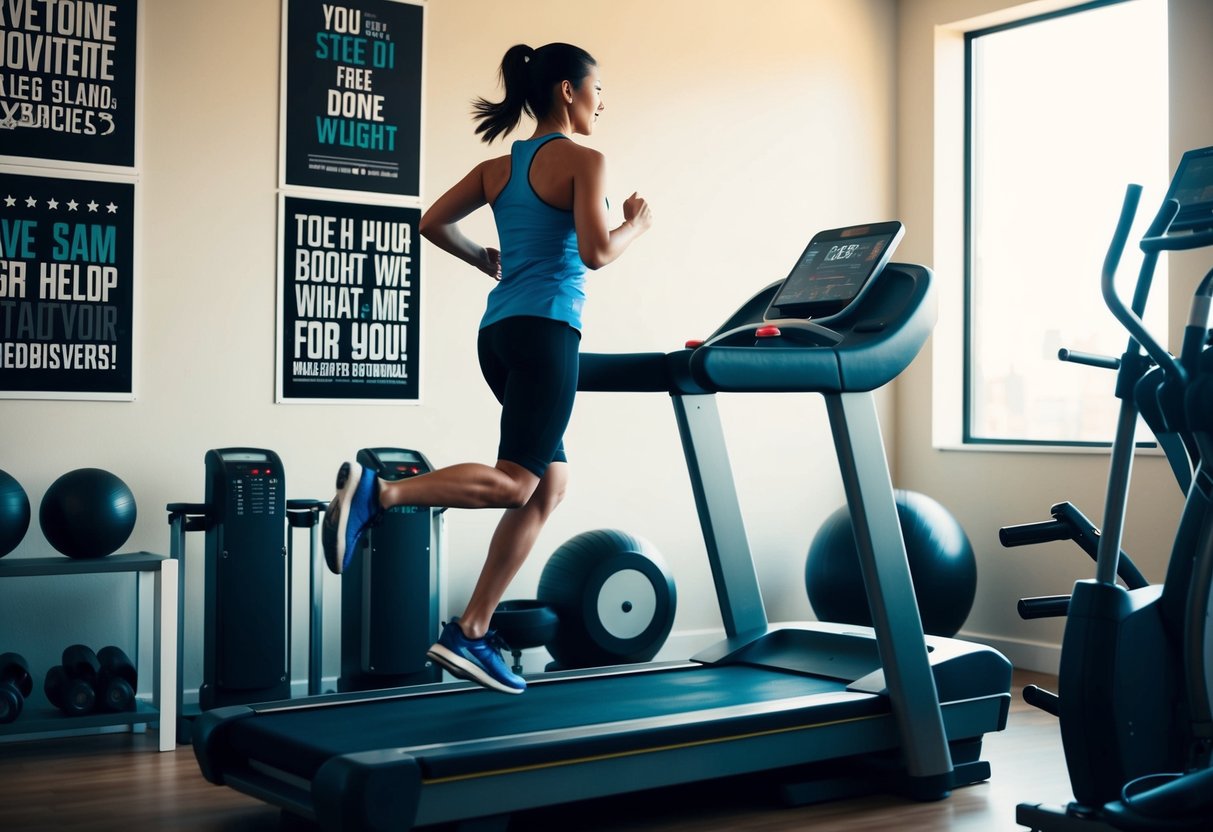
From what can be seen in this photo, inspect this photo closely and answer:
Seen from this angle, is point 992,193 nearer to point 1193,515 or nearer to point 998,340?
point 998,340

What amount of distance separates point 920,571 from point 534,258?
2.38 metres

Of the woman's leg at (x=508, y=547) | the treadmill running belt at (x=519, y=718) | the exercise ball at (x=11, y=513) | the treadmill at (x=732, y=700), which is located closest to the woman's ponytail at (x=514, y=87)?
the treadmill at (x=732, y=700)

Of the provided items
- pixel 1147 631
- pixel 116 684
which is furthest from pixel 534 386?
pixel 116 684

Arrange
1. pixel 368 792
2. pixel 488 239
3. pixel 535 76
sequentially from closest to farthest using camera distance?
pixel 368 792, pixel 535 76, pixel 488 239

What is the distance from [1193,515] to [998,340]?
3220mm

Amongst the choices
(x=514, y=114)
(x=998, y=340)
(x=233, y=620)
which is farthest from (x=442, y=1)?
(x=998, y=340)

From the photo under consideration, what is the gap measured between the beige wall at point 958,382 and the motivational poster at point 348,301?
7.75ft

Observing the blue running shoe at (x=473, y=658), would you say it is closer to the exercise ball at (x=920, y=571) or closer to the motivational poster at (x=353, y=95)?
Answer: the exercise ball at (x=920, y=571)

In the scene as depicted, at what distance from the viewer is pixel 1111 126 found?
17.6 feet

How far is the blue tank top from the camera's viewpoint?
3.09 metres

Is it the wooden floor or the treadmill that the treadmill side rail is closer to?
the treadmill

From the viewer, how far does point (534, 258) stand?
311 centimetres

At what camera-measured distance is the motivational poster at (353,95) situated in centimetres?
464

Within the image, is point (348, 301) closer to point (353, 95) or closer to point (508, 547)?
point (353, 95)
